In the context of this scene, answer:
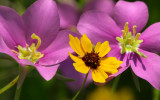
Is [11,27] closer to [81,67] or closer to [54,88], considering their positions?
[81,67]

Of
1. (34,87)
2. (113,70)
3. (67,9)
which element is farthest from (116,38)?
(34,87)

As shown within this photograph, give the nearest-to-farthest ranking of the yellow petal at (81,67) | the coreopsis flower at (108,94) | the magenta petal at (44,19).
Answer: the yellow petal at (81,67)
the magenta petal at (44,19)
the coreopsis flower at (108,94)

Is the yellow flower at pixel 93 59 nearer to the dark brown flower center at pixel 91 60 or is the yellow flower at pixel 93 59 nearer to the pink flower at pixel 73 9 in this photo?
the dark brown flower center at pixel 91 60

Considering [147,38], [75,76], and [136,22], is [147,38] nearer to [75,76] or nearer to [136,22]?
[136,22]

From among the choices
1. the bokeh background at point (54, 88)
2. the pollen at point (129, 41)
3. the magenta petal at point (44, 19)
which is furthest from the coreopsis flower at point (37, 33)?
the bokeh background at point (54, 88)

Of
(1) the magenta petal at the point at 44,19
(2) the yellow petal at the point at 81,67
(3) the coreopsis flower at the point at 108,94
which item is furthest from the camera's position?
(3) the coreopsis flower at the point at 108,94

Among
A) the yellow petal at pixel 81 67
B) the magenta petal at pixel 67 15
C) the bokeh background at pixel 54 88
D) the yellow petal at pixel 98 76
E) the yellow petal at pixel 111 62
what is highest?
the yellow petal at pixel 81 67
